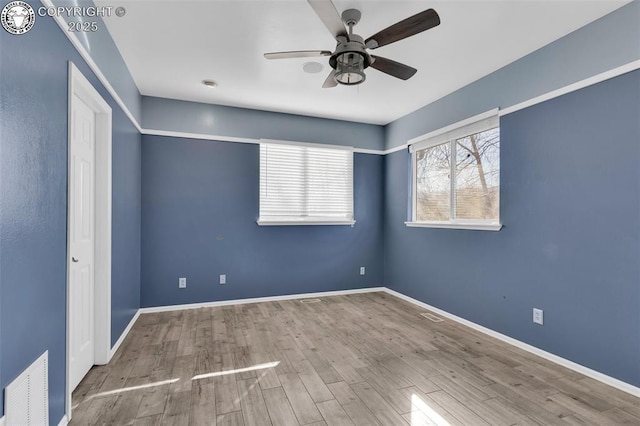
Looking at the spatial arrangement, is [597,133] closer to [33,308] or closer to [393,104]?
[393,104]

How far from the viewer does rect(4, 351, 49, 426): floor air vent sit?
1259 millimetres

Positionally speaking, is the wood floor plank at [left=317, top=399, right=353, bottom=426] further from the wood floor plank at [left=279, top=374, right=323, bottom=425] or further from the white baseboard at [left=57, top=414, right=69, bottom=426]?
the white baseboard at [left=57, top=414, right=69, bottom=426]

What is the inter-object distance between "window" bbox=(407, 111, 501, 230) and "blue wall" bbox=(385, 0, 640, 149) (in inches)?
7.8

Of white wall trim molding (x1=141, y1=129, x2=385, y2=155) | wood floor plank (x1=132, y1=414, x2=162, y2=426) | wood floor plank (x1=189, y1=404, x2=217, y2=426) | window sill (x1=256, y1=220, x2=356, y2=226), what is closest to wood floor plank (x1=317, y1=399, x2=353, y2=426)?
wood floor plank (x1=189, y1=404, x2=217, y2=426)

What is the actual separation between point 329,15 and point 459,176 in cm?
263

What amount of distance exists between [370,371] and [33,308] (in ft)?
7.09

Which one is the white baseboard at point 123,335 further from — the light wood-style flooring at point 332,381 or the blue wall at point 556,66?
the blue wall at point 556,66

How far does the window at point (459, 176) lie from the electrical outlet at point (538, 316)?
2.72 feet

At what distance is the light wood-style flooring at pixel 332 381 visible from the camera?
6.32 ft

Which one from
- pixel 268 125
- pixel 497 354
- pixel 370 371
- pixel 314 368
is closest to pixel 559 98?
pixel 497 354

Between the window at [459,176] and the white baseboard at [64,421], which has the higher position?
the window at [459,176]

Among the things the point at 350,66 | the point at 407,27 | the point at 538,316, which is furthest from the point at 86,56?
the point at 538,316

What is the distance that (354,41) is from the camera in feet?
6.94

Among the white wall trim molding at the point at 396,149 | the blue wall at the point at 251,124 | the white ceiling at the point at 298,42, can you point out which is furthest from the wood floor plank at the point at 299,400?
the white wall trim molding at the point at 396,149
